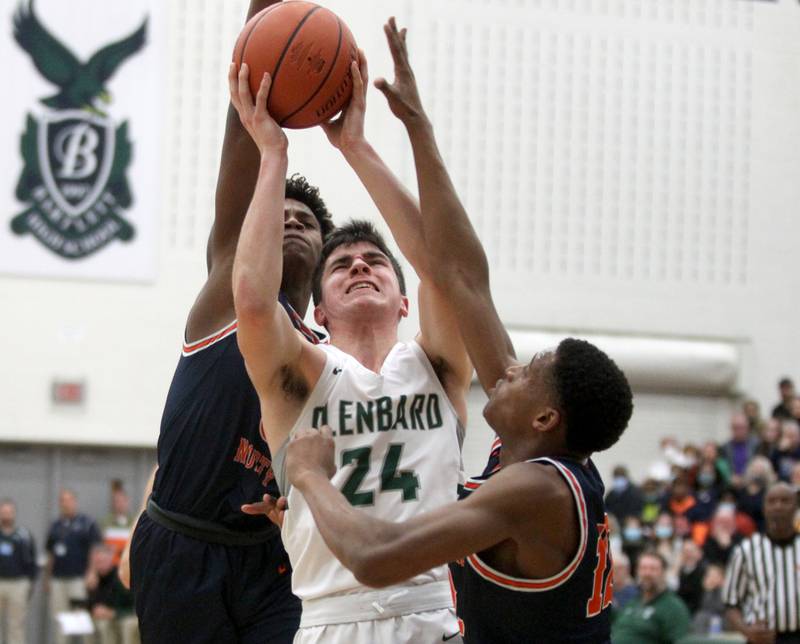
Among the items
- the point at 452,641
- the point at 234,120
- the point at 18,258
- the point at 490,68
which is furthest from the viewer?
→ the point at 490,68

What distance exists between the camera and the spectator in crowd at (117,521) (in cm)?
1628

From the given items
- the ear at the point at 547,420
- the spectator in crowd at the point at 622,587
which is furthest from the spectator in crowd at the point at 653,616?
the ear at the point at 547,420

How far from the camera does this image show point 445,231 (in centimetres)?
409

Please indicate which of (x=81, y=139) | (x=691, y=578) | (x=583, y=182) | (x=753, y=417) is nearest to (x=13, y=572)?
(x=81, y=139)

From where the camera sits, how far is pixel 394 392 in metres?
4.04

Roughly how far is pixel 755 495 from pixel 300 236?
10139 mm

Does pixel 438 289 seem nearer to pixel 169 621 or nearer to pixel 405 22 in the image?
pixel 169 621

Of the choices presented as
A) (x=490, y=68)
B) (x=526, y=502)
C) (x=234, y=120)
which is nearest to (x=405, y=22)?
(x=490, y=68)

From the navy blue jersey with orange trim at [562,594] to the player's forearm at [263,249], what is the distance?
0.87 metres

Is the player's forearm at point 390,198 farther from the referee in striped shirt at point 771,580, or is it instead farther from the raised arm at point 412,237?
the referee in striped shirt at point 771,580

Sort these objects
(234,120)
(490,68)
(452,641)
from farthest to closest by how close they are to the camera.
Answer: (490,68) → (234,120) → (452,641)

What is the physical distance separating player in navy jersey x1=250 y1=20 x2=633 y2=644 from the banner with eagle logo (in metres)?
14.0

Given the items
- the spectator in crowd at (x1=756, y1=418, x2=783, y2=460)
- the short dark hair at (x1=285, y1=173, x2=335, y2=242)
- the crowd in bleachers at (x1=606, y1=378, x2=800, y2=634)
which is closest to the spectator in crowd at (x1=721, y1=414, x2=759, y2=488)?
the crowd in bleachers at (x1=606, y1=378, x2=800, y2=634)

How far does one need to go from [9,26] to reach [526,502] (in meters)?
15.1
